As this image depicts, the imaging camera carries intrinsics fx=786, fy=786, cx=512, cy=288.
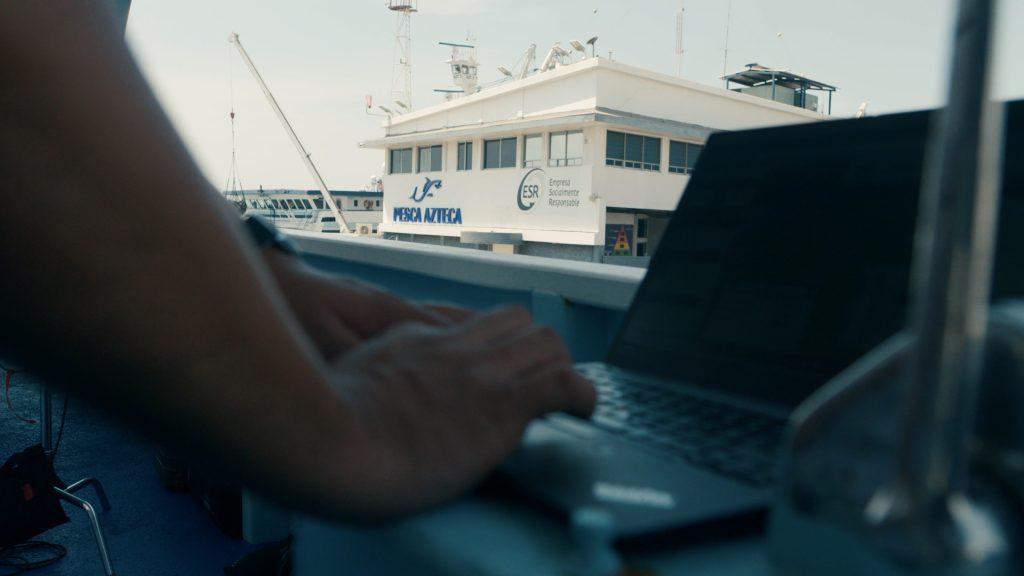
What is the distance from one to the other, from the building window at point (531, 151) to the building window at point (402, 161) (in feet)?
14.6

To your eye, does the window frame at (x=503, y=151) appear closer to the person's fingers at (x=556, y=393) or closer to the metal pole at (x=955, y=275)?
the person's fingers at (x=556, y=393)

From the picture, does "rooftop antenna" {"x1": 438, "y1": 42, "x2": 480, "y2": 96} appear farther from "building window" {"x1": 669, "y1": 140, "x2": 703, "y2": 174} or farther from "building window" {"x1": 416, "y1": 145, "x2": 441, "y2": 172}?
"building window" {"x1": 669, "y1": 140, "x2": 703, "y2": 174}

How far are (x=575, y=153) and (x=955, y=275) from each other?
54.4 feet

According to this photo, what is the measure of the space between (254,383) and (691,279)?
45cm

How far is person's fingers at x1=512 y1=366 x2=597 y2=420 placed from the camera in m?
0.36

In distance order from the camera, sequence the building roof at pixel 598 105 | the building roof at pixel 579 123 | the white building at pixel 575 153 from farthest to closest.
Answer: the white building at pixel 575 153 → the building roof at pixel 598 105 → the building roof at pixel 579 123

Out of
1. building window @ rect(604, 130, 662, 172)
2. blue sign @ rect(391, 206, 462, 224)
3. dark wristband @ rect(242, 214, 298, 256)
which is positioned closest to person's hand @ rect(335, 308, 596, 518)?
dark wristband @ rect(242, 214, 298, 256)

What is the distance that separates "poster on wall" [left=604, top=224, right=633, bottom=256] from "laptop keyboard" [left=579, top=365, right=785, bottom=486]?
16881 mm

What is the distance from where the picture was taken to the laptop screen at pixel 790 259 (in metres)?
0.53

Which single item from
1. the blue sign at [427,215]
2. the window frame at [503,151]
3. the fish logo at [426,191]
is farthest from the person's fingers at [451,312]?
the fish logo at [426,191]

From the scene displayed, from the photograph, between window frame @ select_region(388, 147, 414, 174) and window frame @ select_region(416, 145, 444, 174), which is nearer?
window frame @ select_region(416, 145, 444, 174)

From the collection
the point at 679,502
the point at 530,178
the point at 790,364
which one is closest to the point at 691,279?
the point at 790,364

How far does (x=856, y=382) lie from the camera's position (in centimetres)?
20

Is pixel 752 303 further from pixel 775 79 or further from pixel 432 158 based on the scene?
pixel 432 158
